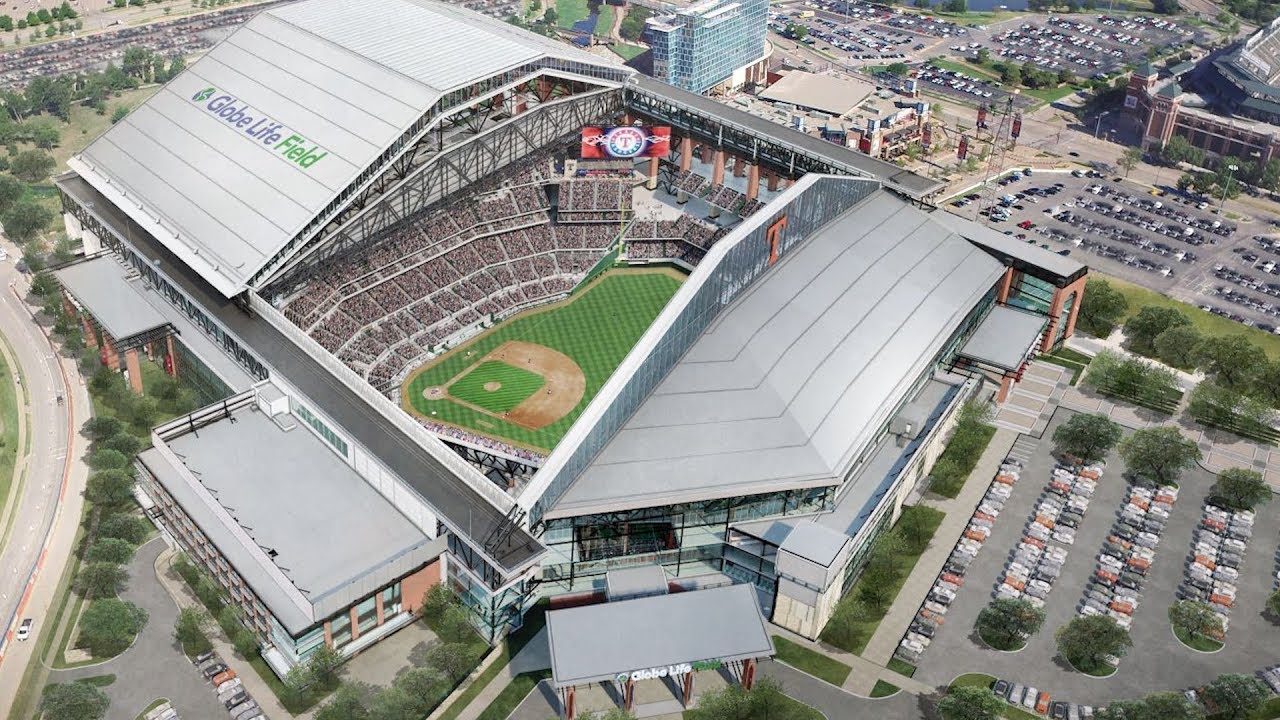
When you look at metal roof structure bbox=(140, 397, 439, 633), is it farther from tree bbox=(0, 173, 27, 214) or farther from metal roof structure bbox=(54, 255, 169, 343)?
tree bbox=(0, 173, 27, 214)

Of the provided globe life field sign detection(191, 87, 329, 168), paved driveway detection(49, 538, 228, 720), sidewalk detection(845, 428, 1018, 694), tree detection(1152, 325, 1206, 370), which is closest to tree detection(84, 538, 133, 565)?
paved driveway detection(49, 538, 228, 720)

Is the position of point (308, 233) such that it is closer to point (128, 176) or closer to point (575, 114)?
point (128, 176)

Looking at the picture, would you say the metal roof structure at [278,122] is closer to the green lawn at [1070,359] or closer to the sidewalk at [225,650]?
the sidewalk at [225,650]

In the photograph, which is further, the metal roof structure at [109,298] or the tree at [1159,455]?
the metal roof structure at [109,298]

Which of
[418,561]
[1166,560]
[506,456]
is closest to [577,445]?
[418,561]

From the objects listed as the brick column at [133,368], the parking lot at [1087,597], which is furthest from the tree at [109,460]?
the parking lot at [1087,597]

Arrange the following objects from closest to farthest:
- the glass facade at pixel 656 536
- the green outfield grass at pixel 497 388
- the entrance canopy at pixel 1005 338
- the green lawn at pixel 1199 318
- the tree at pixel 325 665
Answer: the tree at pixel 325 665
the glass facade at pixel 656 536
the green outfield grass at pixel 497 388
the entrance canopy at pixel 1005 338
the green lawn at pixel 1199 318
